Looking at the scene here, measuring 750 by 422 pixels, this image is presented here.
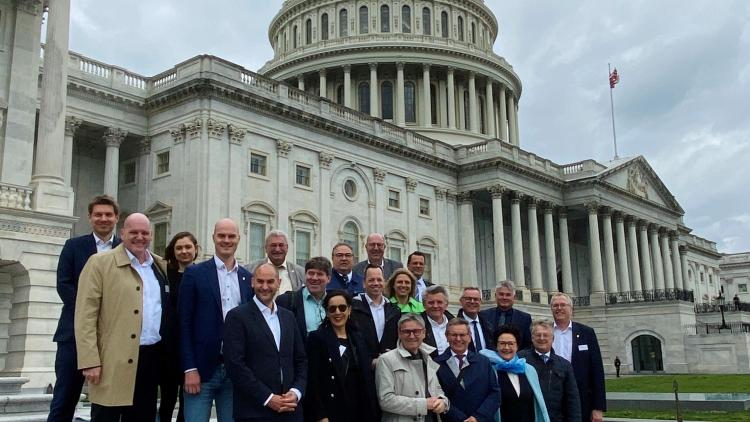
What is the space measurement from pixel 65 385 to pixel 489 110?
6694 centimetres

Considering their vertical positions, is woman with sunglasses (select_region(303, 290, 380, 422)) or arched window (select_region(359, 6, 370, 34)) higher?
arched window (select_region(359, 6, 370, 34))

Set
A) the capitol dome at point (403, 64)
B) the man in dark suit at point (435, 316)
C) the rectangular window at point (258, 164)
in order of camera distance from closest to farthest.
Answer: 1. the man in dark suit at point (435, 316)
2. the rectangular window at point (258, 164)
3. the capitol dome at point (403, 64)

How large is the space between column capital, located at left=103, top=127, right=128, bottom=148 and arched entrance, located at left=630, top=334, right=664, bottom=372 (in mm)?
38806

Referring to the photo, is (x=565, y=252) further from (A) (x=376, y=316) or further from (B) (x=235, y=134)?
(A) (x=376, y=316)

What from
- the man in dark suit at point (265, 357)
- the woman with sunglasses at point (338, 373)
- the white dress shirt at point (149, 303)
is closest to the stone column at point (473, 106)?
the woman with sunglasses at point (338, 373)

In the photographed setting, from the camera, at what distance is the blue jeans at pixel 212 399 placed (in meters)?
Result: 7.63

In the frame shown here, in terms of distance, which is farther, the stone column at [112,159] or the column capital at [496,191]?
the column capital at [496,191]

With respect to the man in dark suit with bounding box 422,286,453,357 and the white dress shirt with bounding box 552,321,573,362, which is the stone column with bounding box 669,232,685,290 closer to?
the white dress shirt with bounding box 552,321,573,362

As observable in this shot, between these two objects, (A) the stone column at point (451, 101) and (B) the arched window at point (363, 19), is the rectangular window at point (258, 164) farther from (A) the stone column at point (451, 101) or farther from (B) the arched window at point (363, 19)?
(B) the arched window at point (363, 19)

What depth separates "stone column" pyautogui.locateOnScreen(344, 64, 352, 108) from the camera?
6688 cm

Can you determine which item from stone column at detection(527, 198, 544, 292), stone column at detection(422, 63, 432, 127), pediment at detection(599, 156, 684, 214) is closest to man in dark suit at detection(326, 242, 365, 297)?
stone column at detection(527, 198, 544, 292)

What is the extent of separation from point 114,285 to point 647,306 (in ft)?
172

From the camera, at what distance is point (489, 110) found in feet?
236

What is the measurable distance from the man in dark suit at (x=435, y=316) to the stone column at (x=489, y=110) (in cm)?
6283
